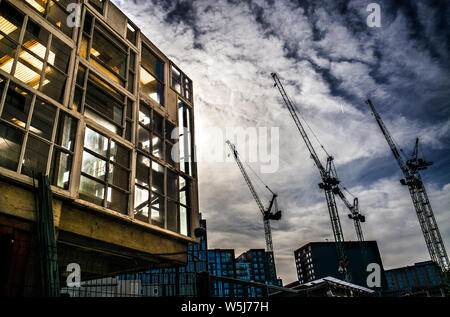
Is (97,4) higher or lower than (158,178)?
higher

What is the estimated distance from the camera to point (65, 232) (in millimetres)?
9258

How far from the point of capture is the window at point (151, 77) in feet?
50.8

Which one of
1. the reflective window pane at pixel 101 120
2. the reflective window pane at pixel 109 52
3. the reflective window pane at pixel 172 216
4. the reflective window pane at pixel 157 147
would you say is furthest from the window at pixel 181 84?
the reflective window pane at pixel 172 216

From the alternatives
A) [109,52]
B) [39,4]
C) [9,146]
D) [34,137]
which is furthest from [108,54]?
[9,146]

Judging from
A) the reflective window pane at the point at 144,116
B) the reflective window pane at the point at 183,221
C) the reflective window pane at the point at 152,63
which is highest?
the reflective window pane at the point at 152,63

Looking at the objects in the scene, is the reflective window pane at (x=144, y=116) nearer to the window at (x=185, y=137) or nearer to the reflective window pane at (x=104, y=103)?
the reflective window pane at (x=104, y=103)

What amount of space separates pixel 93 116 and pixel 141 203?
157 inches

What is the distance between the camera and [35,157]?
8.75 metres

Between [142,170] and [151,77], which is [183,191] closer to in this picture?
[142,170]

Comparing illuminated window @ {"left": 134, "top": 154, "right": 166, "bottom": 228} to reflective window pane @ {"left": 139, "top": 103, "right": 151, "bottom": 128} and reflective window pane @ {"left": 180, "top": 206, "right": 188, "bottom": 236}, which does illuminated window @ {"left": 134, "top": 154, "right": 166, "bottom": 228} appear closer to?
reflective window pane @ {"left": 180, "top": 206, "right": 188, "bottom": 236}

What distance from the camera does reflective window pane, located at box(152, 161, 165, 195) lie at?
13230 mm

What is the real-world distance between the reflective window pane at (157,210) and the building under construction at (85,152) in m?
0.05
